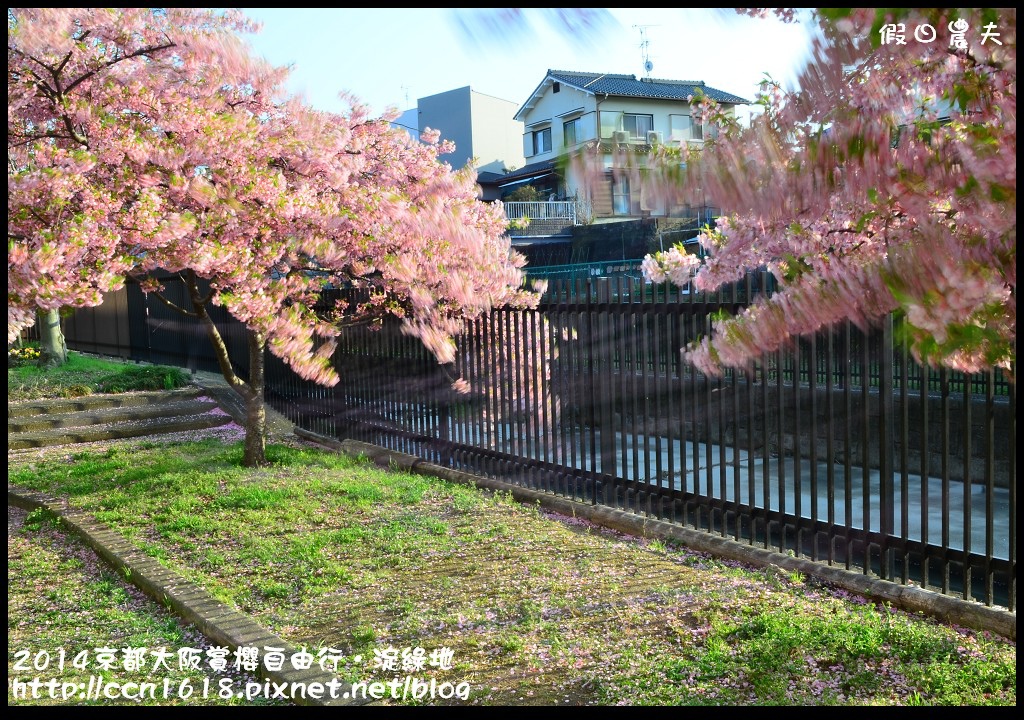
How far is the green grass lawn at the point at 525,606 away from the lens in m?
3.90

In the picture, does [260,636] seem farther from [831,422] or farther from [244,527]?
[831,422]

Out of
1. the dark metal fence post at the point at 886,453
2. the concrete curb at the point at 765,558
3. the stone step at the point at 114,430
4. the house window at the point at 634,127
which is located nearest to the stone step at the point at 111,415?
the stone step at the point at 114,430

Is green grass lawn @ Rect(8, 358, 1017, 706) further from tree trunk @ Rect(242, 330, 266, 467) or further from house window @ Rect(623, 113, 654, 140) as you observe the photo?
house window @ Rect(623, 113, 654, 140)

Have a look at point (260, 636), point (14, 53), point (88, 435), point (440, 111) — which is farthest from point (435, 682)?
point (440, 111)

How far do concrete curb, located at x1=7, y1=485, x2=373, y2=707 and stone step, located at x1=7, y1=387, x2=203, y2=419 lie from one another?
578 cm

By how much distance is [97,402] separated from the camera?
13305mm

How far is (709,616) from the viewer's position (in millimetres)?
4754

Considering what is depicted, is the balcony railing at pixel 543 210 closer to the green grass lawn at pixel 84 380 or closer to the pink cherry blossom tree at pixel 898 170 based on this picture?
the green grass lawn at pixel 84 380

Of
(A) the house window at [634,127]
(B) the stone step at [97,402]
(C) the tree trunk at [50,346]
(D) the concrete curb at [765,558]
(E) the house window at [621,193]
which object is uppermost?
(A) the house window at [634,127]

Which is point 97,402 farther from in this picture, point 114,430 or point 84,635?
point 84,635

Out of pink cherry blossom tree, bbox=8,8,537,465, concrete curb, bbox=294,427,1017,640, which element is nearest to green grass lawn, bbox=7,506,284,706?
pink cherry blossom tree, bbox=8,8,537,465

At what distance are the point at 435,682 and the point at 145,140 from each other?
4.92 meters

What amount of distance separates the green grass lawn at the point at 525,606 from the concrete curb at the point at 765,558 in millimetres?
81

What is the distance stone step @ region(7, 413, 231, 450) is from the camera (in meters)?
11.5
